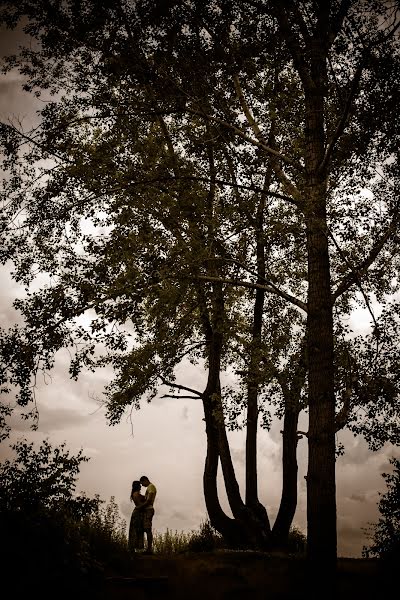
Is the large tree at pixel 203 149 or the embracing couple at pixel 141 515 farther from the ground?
the large tree at pixel 203 149

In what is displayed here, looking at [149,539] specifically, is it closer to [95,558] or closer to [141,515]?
[141,515]

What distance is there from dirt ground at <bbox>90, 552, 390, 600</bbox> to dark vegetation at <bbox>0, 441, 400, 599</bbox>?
2 cm

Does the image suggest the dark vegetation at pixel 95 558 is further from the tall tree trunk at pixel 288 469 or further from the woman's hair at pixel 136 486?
the tall tree trunk at pixel 288 469

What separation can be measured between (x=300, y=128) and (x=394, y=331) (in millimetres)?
5419

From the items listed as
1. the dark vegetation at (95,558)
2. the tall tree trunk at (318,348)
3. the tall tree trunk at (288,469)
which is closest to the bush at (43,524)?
the dark vegetation at (95,558)

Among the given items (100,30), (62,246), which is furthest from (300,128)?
(62,246)

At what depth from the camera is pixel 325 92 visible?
1041 centimetres

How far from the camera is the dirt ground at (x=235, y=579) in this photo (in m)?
9.19

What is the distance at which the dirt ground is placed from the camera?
362 inches

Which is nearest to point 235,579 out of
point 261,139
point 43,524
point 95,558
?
Answer: point 95,558

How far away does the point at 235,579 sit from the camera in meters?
9.77

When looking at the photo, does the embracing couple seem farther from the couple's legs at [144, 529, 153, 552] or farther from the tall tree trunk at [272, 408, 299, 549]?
the tall tree trunk at [272, 408, 299, 549]

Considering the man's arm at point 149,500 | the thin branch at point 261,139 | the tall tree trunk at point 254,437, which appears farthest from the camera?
the tall tree trunk at point 254,437

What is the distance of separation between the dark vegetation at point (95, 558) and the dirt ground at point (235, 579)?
0.8 inches
